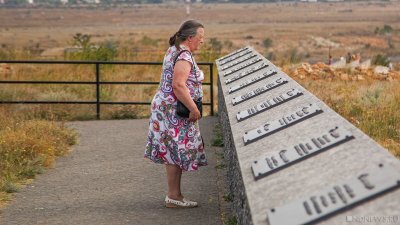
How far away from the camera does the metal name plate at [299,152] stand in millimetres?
4617

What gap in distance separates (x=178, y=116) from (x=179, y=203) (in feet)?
2.72

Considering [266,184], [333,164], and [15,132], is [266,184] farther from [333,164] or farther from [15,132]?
[15,132]

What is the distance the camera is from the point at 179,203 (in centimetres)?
764

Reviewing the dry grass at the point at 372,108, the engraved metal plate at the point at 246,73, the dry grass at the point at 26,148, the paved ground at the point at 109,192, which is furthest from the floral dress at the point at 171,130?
the dry grass at the point at 372,108

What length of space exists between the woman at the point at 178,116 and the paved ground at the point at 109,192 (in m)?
0.37

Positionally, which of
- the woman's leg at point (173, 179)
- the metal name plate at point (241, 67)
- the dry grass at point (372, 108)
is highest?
the metal name plate at point (241, 67)

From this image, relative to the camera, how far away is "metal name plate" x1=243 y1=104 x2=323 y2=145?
18.6 feet

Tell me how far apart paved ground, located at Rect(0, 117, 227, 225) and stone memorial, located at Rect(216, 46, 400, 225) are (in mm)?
1218

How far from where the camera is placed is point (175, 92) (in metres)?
7.22

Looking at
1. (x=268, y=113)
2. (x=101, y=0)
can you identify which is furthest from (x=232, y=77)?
(x=101, y=0)

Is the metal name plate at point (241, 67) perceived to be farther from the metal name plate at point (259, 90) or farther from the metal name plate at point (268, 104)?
the metal name plate at point (268, 104)

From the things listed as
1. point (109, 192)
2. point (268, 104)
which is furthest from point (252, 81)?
point (268, 104)

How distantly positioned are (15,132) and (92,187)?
261 cm

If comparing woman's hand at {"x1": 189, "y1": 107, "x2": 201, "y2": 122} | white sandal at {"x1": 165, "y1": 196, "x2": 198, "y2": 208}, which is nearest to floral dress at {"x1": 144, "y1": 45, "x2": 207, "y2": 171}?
woman's hand at {"x1": 189, "y1": 107, "x2": 201, "y2": 122}
